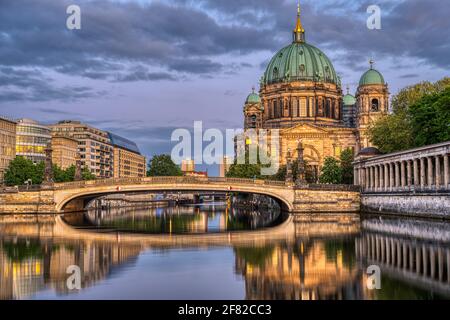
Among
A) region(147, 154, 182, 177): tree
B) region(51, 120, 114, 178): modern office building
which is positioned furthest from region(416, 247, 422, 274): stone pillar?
region(51, 120, 114, 178): modern office building

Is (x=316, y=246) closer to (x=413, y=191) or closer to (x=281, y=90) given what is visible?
(x=413, y=191)

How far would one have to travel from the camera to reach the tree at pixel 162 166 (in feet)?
510

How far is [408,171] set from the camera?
6925 cm

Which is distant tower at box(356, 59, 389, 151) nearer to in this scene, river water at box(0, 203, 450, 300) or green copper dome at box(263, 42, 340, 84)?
green copper dome at box(263, 42, 340, 84)

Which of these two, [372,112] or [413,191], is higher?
[372,112]

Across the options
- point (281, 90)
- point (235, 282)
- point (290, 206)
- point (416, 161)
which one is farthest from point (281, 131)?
point (235, 282)

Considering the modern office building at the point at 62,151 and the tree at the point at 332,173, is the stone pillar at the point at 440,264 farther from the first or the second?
the modern office building at the point at 62,151

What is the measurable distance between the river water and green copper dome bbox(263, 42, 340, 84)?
9724 centimetres

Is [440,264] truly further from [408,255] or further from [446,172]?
[446,172]

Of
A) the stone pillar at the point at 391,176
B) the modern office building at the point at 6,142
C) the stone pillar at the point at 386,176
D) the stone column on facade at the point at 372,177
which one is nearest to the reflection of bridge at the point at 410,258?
the stone pillar at the point at 391,176

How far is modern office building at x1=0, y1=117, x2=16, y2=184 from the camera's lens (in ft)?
388

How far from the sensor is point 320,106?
→ 14675 cm

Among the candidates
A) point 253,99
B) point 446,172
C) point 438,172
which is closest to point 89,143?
point 253,99

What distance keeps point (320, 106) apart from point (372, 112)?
17398 mm
